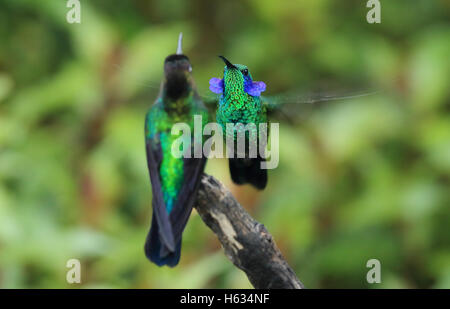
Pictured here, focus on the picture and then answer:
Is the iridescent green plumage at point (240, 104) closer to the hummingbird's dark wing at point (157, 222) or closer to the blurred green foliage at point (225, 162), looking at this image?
the hummingbird's dark wing at point (157, 222)

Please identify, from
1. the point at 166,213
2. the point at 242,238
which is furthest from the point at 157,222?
the point at 242,238

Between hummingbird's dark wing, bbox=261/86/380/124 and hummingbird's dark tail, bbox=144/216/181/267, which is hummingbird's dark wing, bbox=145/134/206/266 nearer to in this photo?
→ hummingbird's dark tail, bbox=144/216/181/267

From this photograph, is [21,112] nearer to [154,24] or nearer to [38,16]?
[38,16]

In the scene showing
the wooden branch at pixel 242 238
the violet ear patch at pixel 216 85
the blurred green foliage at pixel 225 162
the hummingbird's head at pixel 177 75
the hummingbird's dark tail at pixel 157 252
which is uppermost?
the blurred green foliage at pixel 225 162

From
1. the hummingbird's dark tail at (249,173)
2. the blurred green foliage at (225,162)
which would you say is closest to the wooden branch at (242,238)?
the hummingbird's dark tail at (249,173)

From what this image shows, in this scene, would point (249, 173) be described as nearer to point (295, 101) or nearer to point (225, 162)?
point (295, 101)
